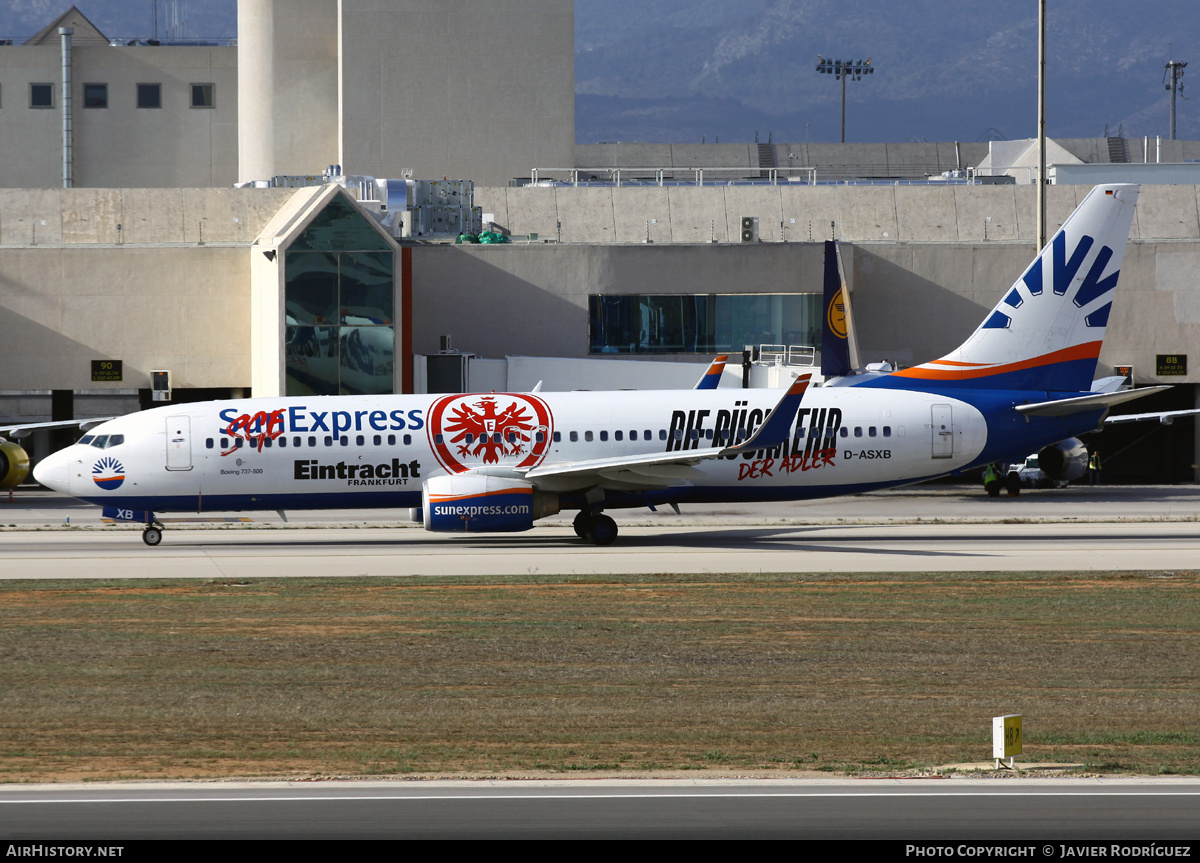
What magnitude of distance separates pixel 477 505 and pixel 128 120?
55.3 meters

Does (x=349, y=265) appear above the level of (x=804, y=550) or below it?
above

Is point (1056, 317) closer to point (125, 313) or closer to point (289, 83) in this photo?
point (125, 313)

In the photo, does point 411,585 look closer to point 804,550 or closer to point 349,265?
point 804,550

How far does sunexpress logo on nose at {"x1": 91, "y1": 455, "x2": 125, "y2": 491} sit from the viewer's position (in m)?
34.5

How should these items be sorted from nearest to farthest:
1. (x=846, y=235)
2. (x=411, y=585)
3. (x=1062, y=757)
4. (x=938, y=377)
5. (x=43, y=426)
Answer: (x=1062, y=757), (x=411, y=585), (x=938, y=377), (x=43, y=426), (x=846, y=235)

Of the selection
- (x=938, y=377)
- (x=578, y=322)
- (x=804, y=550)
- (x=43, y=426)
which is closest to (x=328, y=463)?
(x=804, y=550)

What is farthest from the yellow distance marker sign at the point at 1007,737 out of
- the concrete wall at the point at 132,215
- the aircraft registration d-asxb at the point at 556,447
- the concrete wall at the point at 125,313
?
the concrete wall at the point at 132,215

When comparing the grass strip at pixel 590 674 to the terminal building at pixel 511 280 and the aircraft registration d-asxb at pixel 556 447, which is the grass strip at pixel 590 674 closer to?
the aircraft registration d-asxb at pixel 556 447

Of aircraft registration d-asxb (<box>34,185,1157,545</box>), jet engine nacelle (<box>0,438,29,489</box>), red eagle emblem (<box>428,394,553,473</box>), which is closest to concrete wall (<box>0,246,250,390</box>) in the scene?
jet engine nacelle (<box>0,438,29,489</box>)

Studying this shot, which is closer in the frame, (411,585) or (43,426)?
(411,585)

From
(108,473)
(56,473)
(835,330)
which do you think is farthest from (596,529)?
(835,330)

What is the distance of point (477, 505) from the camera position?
109 feet

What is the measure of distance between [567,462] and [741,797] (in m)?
22.6

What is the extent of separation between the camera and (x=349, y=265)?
51562 millimetres
